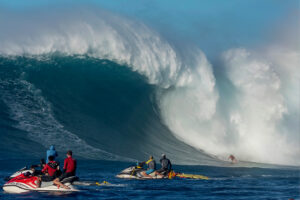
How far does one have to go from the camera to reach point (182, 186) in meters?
12.5

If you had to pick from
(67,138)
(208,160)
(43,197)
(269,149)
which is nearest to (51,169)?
(43,197)

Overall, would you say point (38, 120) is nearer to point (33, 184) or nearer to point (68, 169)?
point (33, 184)

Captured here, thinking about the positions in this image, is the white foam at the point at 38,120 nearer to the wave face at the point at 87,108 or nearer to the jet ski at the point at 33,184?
the wave face at the point at 87,108

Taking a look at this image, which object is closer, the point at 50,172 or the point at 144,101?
the point at 50,172

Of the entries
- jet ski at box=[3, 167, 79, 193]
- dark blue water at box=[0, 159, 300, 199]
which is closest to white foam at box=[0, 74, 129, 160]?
dark blue water at box=[0, 159, 300, 199]

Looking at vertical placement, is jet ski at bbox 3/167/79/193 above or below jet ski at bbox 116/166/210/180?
below

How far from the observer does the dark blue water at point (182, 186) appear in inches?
415

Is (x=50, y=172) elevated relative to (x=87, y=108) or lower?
lower

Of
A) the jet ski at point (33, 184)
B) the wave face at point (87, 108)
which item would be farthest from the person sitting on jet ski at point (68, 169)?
the wave face at point (87, 108)

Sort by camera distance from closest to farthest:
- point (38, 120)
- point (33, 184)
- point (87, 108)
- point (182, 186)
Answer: point (33, 184) < point (182, 186) < point (38, 120) < point (87, 108)

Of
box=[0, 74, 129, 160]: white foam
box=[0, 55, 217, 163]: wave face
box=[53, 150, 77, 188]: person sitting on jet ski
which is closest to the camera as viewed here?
box=[53, 150, 77, 188]: person sitting on jet ski

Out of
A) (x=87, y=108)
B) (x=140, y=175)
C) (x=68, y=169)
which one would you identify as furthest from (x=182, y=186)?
(x=87, y=108)

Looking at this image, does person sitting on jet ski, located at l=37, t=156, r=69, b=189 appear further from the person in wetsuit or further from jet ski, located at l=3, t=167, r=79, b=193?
jet ski, located at l=3, t=167, r=79, b=193

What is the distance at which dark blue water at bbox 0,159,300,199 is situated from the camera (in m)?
10.5
